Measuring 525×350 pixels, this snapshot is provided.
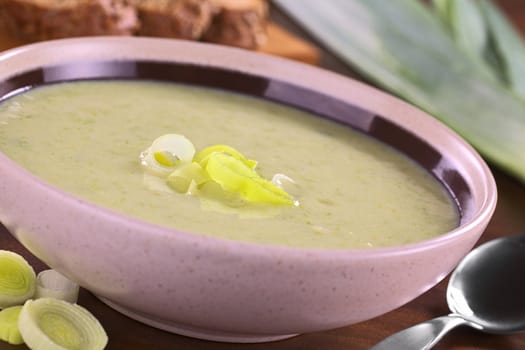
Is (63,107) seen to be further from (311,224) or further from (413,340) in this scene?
(413,340)

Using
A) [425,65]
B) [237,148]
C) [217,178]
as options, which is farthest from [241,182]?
[425,65]

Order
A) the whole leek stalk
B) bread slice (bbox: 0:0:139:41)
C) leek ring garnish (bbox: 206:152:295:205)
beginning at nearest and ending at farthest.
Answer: leek ring garnish (bbox: 206:152:295:205), bread slice (bbox: 0:0:139:41), the whole leek stalk

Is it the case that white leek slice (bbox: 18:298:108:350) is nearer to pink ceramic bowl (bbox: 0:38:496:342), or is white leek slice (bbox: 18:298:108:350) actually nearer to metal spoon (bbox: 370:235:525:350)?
pink ceramic bowl (bbox: 0:38:496:342)

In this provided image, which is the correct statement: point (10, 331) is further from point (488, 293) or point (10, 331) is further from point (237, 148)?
point (488, 293)

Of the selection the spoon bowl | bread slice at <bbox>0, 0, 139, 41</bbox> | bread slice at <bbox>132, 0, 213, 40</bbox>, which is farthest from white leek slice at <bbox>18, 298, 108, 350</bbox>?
bread slice at <bbox>132, 0, 213, 40</bbox>

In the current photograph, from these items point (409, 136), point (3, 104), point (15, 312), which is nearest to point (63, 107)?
point (3, 104)

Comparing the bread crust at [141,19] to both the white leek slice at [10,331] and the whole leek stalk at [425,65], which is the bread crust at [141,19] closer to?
the whole leek stalk at [425,65]
